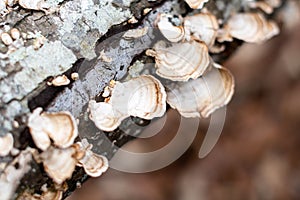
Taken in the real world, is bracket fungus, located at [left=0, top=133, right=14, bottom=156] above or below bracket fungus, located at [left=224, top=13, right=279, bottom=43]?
above

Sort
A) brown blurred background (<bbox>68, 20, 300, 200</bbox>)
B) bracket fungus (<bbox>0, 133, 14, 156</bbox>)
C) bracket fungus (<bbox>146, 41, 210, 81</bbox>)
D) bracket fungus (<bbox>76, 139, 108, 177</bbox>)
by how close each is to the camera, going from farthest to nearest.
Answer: brown blurred background (<bbox>68, 20, 300, 200</bbox>) → bracket fungus (<bbox>146, 41, 210, 81</bbox>) → bracket fungus (<bbox>76, 139, 108, 177</bbox>) → bracket fungus (<bbox>0, 133, 14, 156</bbox>)

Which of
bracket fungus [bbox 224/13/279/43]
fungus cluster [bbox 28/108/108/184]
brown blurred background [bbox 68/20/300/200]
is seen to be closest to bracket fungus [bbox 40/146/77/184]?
fungus cluster [bbox 28/108/108/184]

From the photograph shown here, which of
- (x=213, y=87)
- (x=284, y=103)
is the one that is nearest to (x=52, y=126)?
(x=213, y=87)

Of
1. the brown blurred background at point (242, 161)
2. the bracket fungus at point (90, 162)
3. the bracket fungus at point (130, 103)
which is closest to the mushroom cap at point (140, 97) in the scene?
the bracket fungus at point (130, 103)

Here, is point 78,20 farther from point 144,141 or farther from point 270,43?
point 270,43

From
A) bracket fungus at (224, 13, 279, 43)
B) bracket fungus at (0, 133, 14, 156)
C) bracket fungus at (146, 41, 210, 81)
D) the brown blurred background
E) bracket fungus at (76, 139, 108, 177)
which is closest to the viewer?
bracket fungus at (0, 133, 14, 156)

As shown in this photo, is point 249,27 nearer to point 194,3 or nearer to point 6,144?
point 194,3

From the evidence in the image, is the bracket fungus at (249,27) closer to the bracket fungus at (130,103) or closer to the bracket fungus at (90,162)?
the bracket fungus at (130,103)

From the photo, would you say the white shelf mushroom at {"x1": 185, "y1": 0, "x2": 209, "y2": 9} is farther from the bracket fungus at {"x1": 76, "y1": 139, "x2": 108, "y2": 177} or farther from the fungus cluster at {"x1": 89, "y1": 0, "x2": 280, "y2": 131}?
the bracket fungus at {"x1": 76, "y1": 139, "x2": 108, "y2": 177}
